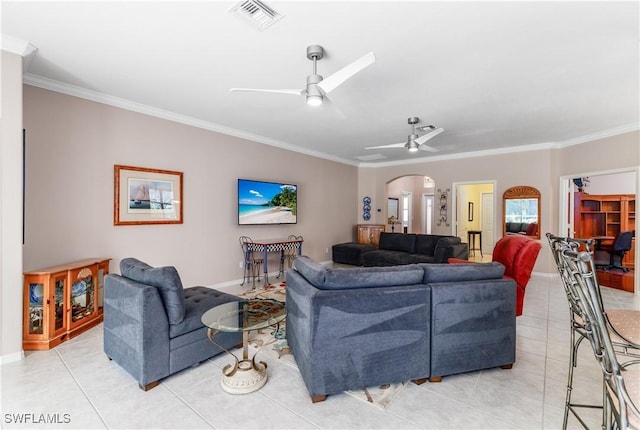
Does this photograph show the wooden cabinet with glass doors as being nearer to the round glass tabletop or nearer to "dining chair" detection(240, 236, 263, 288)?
the round glass tabletop

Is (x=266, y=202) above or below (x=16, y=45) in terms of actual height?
below

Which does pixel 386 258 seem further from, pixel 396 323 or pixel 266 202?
pixel 396 323

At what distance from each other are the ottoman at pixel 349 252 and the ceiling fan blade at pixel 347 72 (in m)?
4.85

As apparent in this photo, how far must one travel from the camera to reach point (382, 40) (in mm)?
2459

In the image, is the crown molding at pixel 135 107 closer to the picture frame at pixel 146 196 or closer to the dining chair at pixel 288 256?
the picture frame at pixel 146 196

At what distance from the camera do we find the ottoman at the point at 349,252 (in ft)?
22.6

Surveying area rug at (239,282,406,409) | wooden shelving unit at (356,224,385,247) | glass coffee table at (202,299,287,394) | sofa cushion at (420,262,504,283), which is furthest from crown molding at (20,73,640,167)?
sofa cushion at (420,262,504,283)

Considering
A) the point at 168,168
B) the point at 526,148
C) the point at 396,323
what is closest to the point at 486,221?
the point at 526,148

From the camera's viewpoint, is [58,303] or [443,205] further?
[443,205]

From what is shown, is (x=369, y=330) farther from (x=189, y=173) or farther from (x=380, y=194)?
(x=380, y=194)

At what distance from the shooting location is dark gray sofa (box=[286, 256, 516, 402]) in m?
1.99

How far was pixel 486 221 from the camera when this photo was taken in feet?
31.1

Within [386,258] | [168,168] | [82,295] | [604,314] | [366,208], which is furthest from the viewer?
[366,208]

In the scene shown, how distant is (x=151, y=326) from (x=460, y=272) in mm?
2342
